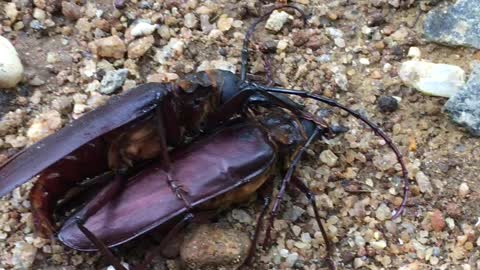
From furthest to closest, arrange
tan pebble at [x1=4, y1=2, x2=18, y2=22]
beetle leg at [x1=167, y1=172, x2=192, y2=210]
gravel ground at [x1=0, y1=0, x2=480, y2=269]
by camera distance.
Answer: tan pebble at [x1=4, y1=2, x2=18, y2=22] < gravel ground at [x1=0, y1=0, x2=480, y2=269] < beetle leg at [x1=167, y1=172, x2=192, y2=210]

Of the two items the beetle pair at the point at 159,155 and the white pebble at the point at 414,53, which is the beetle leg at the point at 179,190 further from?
the white pebble at the point at 414,53

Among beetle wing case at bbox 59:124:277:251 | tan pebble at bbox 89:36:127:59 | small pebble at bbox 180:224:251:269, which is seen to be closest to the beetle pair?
beetle wing case at bbox 59:124:277:251

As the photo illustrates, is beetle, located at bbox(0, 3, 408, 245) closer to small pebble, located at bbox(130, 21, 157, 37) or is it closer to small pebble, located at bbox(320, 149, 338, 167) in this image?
small pebble, located at bbox(320, 149, 338, 167)

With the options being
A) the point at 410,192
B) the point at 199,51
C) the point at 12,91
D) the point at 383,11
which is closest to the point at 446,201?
the point at 410,192

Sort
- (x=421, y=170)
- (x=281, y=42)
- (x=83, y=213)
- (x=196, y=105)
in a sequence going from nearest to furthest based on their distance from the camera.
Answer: (x=83, y=213) → (x=196, y=105) → (x=421, y=170) → (x=281, y=42)

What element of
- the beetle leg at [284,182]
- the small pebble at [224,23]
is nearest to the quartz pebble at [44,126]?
the small pebble at [224,23]

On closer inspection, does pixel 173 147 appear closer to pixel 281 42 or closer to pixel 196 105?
pixel 196 105
